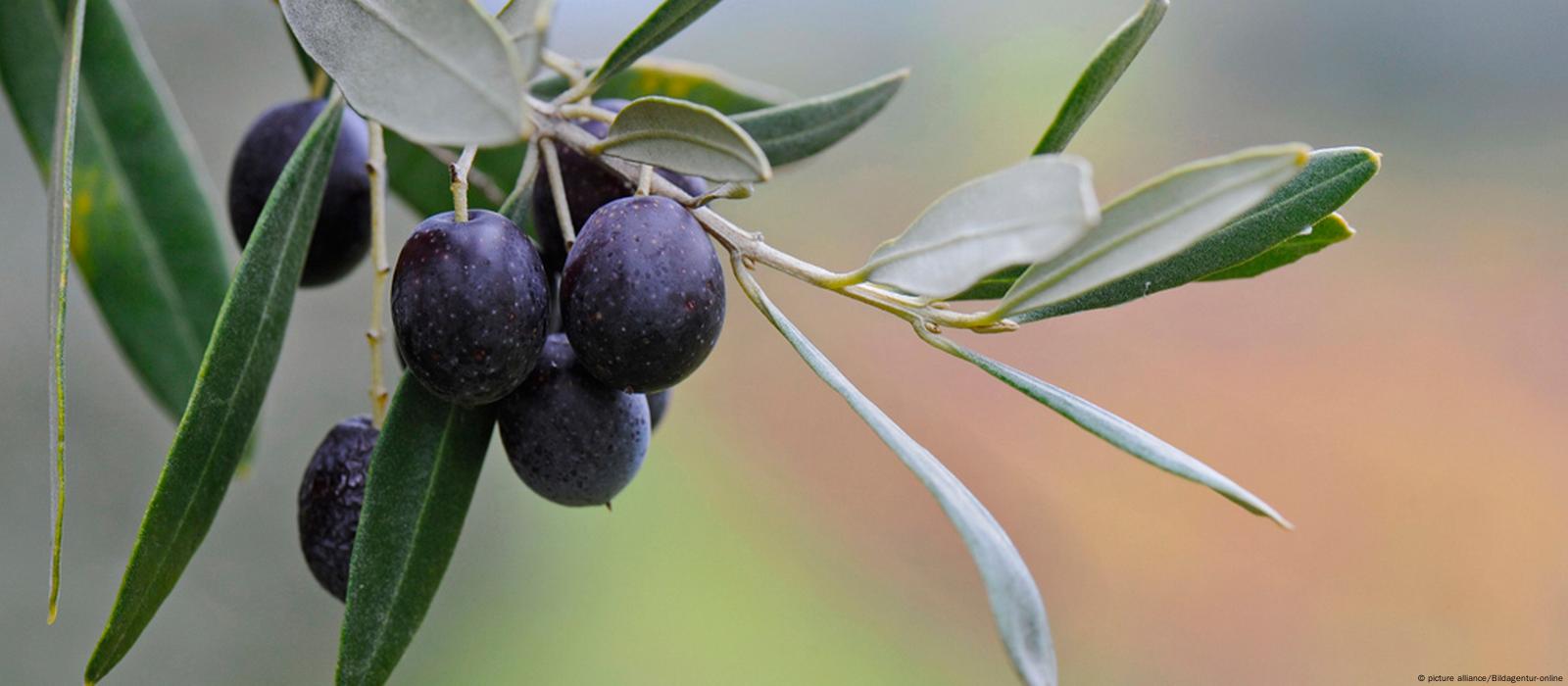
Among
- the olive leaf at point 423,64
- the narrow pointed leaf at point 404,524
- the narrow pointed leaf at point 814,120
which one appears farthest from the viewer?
the narrow pointed leaf at point 814,120

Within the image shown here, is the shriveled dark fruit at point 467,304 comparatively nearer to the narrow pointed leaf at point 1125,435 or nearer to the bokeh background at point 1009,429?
the narrow pointed leaf at point 1125,435

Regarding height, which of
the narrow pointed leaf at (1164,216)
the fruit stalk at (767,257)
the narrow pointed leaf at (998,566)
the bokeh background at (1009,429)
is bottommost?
the bokeh background at (1009,429)

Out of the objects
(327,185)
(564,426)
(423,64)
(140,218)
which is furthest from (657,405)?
(140,218)

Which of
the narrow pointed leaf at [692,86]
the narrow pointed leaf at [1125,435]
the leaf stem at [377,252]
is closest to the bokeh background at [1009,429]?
the narrow pointed leaf at [692,86]

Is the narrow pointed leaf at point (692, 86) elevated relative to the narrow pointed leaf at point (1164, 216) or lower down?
lower down

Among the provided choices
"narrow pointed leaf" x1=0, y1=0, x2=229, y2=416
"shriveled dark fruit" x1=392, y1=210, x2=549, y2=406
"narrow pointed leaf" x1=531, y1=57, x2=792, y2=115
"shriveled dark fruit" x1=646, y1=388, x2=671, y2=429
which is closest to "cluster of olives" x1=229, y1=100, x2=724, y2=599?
"shriveled dark fruit" x1=392, y1=210, x2=549, y2=406

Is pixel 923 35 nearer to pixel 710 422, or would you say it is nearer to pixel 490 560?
pixel 710 422
